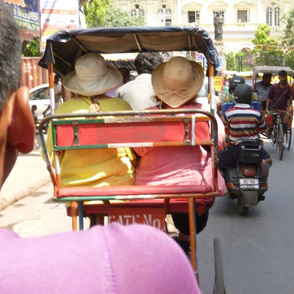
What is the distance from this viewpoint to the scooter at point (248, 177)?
6312mm

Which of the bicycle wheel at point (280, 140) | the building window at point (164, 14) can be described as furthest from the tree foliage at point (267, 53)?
the bicycle wheel at point (280, 140)

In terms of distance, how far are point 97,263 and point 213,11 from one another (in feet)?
265

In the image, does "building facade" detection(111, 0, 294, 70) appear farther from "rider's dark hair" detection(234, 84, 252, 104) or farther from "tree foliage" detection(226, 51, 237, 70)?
"rider's dark hair" detection(234, 84, 252, 104)

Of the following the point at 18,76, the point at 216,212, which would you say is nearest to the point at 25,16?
the point at 216,212

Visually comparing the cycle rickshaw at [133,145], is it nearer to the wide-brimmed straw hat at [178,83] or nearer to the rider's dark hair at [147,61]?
the wide-brimmed straw hat at [178,83]

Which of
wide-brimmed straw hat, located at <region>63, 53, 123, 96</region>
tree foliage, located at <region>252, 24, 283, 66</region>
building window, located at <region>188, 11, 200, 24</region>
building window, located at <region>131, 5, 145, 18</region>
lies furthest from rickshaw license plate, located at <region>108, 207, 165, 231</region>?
building window, located at <region>188, 11, 200, 24</region>

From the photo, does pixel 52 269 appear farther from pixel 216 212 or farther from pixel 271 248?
pixel 216 212

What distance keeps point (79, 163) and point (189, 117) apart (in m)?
0.85

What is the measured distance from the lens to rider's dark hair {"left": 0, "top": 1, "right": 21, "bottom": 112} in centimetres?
110

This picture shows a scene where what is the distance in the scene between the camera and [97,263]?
0.96 m

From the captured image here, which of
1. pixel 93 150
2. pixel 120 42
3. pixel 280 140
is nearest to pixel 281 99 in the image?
pixel 280 140

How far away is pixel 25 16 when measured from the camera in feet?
44.3

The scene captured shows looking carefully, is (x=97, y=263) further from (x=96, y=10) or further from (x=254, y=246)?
(x=96, y=10)

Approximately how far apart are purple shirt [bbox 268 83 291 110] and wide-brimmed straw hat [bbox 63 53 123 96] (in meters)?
8.06
